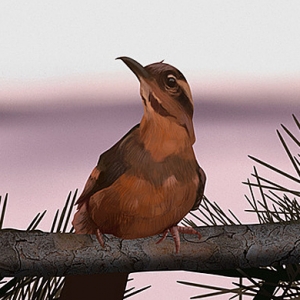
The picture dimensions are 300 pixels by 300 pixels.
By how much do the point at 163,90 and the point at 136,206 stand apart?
11 centimetres

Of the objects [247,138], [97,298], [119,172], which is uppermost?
[247,138]

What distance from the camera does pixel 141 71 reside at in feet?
1.61

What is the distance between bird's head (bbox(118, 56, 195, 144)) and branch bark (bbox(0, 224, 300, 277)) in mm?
113

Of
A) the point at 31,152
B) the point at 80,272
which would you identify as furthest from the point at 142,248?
the point at 31,152

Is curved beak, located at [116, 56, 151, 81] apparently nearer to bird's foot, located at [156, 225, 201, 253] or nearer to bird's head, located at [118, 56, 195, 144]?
bird's head, located at [118, 56, 195, 144]

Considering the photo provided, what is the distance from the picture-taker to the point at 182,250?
438mm

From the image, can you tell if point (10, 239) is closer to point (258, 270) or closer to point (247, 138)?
point (258, 270)

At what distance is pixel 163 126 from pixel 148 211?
0.26ft

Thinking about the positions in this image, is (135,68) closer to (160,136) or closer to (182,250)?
(160,136)

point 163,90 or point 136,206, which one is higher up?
point 163,90

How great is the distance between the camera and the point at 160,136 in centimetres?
50

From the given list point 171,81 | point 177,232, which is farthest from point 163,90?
point 177,232

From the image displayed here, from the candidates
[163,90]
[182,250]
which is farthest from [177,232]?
[163,90]

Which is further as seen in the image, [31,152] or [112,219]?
[31,152]
